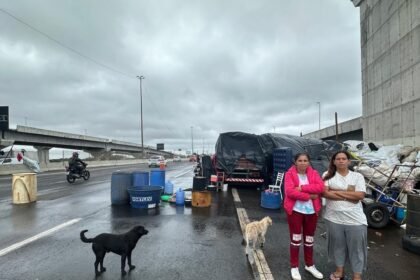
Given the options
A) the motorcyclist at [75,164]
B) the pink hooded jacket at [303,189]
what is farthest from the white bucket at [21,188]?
the pink hooded jacket at [303,189]

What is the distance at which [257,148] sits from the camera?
1512 cm

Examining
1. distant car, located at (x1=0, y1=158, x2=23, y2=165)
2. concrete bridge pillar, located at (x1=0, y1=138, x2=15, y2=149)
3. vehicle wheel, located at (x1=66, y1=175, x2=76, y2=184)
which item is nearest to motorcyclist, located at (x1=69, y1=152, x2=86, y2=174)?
vehicle wheel, located at (x1=66, y1=175, x2=76, y2=184)

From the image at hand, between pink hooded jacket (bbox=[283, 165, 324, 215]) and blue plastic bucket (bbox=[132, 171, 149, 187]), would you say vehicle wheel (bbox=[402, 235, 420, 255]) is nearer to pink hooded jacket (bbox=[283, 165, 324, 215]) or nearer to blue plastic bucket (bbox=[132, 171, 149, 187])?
pink hooded jacket (bbox=[283, 165, 324, 215])

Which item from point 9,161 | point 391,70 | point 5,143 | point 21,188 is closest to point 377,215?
point 21,188

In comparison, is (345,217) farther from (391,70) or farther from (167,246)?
(391,70)

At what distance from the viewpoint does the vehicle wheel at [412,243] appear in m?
5.61

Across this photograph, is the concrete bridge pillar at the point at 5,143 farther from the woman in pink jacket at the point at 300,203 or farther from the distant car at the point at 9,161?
the woman in pink jacket at the point at 300,203

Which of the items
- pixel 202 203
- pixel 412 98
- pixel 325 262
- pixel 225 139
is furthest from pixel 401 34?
pixel 325 262

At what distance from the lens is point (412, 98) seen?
17453 mm

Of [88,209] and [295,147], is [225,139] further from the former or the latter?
[88,209]

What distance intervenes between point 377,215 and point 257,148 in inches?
318

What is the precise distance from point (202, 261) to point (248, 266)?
30.0 inches

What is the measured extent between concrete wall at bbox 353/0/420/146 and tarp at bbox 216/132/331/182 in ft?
21.3

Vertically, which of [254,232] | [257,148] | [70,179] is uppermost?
[257,148]
